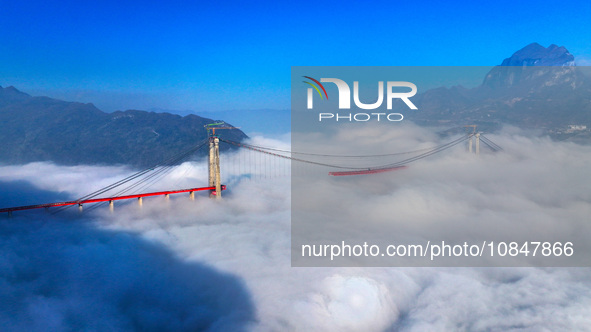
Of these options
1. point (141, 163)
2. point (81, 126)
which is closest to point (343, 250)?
point (141, 163)

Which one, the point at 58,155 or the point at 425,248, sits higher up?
the point at 58,155

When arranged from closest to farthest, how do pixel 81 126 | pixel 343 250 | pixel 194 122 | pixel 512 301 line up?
pixel 512 301, pixel 343 250, pixel 81 126, pixel 194 122

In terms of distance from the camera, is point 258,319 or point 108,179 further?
point 108,179

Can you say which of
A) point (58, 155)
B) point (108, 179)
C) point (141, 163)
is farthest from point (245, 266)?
point (58, 155)

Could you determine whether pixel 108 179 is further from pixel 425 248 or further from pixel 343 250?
pixel 425 248

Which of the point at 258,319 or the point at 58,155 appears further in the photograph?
the point at 58,155

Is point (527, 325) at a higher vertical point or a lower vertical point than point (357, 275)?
lower

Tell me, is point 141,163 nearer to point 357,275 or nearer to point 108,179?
point 108,179

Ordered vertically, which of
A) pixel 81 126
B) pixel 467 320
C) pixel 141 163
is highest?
pixel 81 126

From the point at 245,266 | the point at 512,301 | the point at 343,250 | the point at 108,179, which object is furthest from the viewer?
the point at 108,179
